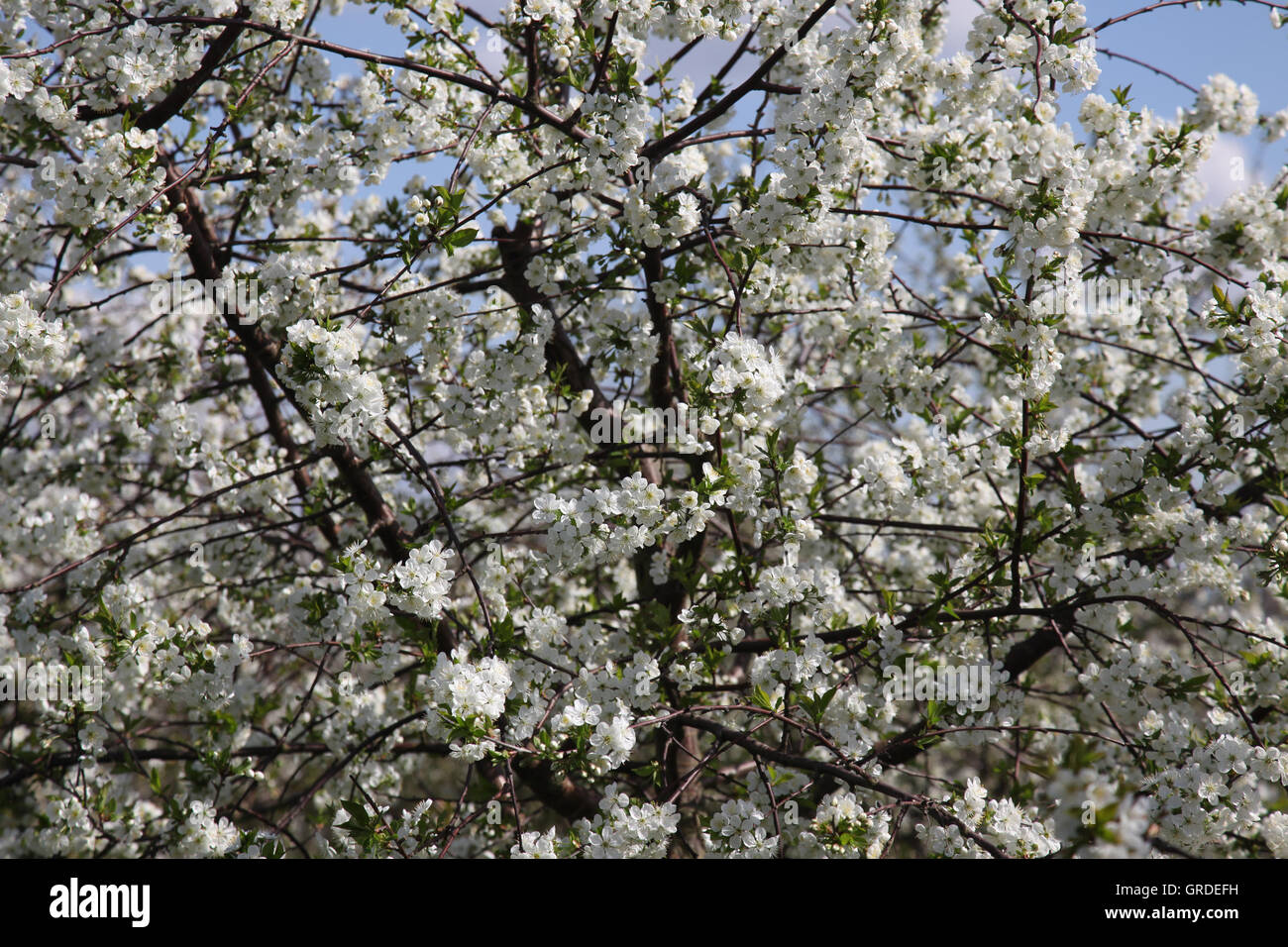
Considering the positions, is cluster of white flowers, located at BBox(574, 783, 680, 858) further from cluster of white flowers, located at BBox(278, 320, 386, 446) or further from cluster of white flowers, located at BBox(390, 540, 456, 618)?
cluster of white flowers, located at BBox(278, 320, 386, 446)

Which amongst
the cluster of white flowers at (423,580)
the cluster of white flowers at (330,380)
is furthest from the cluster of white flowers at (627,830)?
the cluster of white flowers at (330,380)

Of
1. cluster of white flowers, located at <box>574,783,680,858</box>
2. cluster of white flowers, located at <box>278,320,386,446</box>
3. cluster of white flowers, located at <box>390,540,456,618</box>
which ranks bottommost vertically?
cluster of white flowers, located at <box>574,783,680,858</box>

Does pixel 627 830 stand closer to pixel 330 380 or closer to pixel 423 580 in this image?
pixel 423 580

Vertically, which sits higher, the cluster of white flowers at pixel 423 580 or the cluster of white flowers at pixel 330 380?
the cluster of white flowers at pixel 330 380

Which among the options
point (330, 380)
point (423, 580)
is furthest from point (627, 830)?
point (330, 380)

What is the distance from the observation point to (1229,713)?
3.31m

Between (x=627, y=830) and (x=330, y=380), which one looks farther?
(x=330, y=380)

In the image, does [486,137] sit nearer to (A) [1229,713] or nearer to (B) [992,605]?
(B) [992,605]

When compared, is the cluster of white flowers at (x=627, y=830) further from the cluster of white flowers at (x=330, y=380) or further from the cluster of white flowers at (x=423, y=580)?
the cluster of white flowers at (x=330, y=380)

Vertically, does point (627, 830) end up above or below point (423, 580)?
below

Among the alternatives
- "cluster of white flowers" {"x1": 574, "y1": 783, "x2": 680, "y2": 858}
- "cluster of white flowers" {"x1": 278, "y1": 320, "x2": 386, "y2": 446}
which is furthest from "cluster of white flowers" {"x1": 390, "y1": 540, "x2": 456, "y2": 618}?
"cluster of white flowers" {"x1": 574, "y1": 783, "x2": 680, "y2": 858}

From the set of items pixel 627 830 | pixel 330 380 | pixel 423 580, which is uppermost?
pixel 330 380
